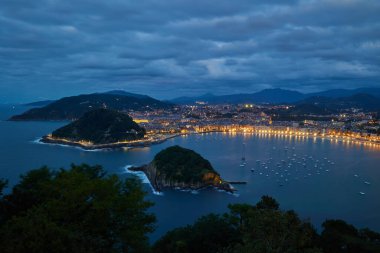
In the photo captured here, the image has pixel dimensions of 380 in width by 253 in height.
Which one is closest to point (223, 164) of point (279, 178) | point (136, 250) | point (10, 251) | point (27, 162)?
point (279, 178)

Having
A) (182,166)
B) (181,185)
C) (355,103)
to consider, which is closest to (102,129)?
→ (182,166)

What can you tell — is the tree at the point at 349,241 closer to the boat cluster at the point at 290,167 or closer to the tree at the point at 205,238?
the tree at the point at 205,238

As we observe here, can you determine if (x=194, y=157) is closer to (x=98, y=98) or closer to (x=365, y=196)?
(x=365, y=196)

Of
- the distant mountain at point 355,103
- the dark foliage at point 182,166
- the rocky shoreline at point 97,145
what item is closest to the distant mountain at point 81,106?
the rocky shoreline at point 97,145

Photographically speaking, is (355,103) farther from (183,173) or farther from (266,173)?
(183,173)

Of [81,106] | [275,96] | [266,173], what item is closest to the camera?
[266,173]

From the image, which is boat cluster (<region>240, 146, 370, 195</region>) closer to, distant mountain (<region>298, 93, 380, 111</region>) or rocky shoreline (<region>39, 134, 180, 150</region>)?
rocky shoreline (<region>39, 134, 180, 150</region>)
